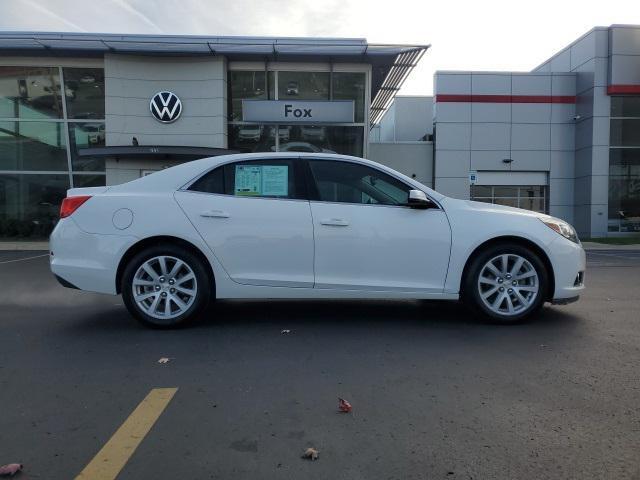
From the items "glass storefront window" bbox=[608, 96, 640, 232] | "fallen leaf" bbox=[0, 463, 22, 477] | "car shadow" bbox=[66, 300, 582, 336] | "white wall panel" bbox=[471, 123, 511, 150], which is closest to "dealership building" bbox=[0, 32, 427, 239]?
"white wall panel" bbox=[471, 123, 511, 150]

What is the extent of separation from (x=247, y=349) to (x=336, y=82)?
55.7 feet

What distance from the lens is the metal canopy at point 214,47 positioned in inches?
716

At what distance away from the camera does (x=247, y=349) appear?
452cm

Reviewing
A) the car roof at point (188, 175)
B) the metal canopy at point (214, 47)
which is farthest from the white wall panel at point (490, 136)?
the car roof at point (188, 175)

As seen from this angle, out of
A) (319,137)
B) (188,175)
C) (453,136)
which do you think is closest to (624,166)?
(453,136)

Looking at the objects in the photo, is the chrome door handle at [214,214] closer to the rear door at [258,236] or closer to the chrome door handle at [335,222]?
the rear door at [258,236]

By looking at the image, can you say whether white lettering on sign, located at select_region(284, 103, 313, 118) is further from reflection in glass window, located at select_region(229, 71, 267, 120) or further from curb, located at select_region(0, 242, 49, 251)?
curb, located at select_region(0, 242, 49, 251)

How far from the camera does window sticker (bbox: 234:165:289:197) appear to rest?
17.4 feet

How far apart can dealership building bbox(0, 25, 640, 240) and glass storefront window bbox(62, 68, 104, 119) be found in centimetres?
5

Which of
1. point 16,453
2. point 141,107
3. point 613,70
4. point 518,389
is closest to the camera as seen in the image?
point 16,453

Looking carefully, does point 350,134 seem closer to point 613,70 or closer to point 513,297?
point 613,70

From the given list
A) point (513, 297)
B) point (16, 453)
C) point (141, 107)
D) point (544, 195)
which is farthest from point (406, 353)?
point (544, 195)

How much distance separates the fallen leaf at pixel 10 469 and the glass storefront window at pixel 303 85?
61.5 feet

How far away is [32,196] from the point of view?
20.8 metres
